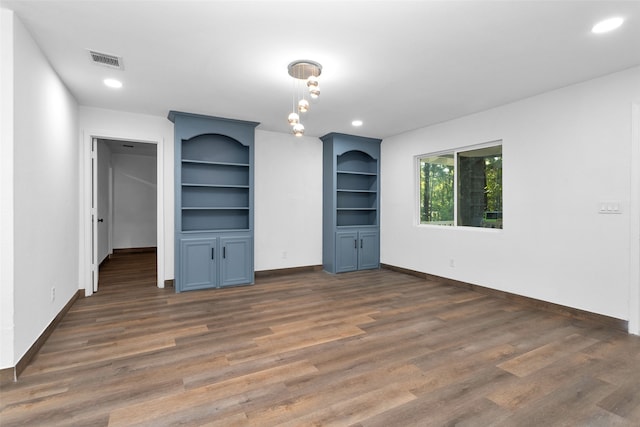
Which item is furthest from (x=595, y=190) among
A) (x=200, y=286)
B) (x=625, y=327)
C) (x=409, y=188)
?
(x=200, y=286)

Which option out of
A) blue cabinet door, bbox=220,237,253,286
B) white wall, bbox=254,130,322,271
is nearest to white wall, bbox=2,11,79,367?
blue cabinet door, bbox=220,237,253,286

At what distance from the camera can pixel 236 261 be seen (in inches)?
190

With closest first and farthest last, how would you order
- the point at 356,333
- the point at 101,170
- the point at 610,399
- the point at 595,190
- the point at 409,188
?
the point at 610,399, the point at 356,333, the point at 595,190, the point at 409,188, the point at 101,170

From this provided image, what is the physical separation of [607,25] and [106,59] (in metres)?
4.13

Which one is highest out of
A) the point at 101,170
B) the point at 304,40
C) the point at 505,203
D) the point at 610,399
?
the point at 304,40

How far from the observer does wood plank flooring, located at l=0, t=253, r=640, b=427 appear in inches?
72.3

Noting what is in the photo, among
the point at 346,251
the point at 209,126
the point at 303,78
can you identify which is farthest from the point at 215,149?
the point at 346,251

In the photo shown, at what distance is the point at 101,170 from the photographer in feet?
21.4

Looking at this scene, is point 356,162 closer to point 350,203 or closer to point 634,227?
point 350,203

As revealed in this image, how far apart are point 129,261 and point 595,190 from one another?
810 centimetres

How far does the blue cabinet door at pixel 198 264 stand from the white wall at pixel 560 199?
3575mm

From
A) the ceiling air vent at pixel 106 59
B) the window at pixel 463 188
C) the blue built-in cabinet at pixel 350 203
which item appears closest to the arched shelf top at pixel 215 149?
the blue built-in cabinet at pixel 350 203

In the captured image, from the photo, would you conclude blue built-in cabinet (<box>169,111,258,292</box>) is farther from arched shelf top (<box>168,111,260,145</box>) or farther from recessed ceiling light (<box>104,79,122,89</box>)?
recessed ceiling light (<box>104,79,122,89</box>)

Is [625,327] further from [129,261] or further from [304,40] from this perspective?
[129,261]
